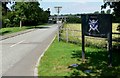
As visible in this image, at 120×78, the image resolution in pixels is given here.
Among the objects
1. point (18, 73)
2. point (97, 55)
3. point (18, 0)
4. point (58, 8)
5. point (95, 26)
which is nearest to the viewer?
point (18, 73)

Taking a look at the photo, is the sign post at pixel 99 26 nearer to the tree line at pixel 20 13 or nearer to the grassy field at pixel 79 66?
the grassy field at pixel 79 66

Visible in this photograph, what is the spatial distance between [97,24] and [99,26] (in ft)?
0.45

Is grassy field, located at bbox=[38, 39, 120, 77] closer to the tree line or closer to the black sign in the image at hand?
the black sign

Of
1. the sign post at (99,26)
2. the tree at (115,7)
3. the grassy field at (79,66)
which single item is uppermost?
the tree at (115,7)

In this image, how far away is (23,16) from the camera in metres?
66.9

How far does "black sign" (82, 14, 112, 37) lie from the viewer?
1314 cm

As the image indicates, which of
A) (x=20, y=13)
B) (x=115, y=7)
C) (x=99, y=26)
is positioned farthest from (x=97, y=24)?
(x=20, y=13)

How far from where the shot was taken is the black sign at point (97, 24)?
517 inches

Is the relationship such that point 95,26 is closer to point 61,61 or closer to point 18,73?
point 61,61

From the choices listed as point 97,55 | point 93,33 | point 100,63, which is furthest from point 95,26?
point 97,55

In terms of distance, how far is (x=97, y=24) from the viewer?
44.2 ft

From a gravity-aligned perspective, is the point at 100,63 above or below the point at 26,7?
below

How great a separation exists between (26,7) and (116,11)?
48.8 metres

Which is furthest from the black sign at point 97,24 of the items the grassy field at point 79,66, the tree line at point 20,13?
the tree line at point 20,13
